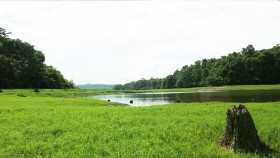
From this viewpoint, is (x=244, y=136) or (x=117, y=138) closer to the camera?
(x=244, y=136)

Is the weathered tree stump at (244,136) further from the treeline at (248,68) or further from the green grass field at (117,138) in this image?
the treeline at (248,68)

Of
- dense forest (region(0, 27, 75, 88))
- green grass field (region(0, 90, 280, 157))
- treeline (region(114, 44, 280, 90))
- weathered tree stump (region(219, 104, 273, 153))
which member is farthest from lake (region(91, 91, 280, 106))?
treeline (region(114, 44, 280, 90))

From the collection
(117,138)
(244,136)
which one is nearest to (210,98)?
(244,136)

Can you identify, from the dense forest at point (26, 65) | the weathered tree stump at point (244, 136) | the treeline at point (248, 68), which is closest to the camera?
the weathered tree stump at point (244, 136)

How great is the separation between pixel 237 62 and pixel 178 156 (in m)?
134

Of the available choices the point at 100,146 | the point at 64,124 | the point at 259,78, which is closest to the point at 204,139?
Result: the point at 100,146

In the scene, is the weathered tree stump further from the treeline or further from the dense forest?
the treeline

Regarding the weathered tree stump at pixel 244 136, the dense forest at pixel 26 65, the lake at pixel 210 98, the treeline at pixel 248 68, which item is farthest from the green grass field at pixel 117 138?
the treeline at pixel 248 68

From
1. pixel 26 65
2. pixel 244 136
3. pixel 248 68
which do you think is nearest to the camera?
pixel 244 136

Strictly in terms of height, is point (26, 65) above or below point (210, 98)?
above

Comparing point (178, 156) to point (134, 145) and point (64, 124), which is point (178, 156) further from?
point (64, 124)

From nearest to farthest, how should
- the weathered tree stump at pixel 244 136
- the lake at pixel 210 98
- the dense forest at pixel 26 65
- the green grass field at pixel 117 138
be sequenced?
the green grass field at pixel 117 138, the weathered tree stump at pixel 244 136, the lake at pixel 210 98, the dense forest at pixel 26 65

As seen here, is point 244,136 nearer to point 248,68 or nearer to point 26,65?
point 26,65

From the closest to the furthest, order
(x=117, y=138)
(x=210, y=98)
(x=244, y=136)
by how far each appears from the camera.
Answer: (x=244, y=136) < (x=117, y=138) < (x=210, y=98)
